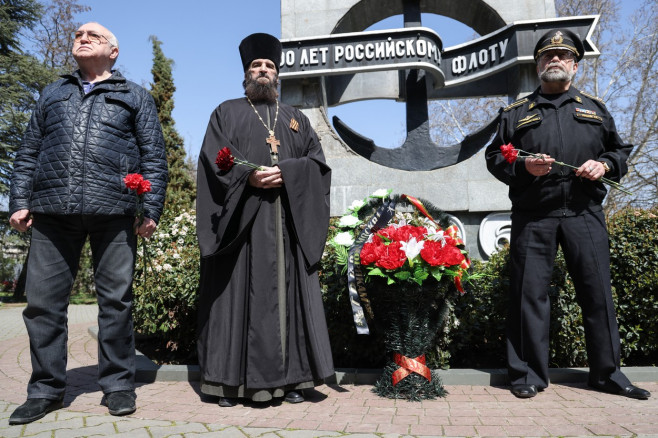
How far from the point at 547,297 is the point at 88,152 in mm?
3194

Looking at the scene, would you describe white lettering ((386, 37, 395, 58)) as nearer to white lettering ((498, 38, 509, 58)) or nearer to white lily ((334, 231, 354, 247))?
white lettering ((498, 38, 509, 58))

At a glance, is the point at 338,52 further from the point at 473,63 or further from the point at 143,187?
the point at 143,187

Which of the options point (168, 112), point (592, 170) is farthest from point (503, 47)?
point (168, 112)

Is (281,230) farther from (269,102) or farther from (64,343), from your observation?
(64,343)

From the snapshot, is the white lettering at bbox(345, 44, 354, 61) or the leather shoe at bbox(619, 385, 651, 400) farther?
the white lettering at bbox(345, 44, 354, 61)

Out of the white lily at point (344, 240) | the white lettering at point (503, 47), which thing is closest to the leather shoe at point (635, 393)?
the white lily at point (344, 240)

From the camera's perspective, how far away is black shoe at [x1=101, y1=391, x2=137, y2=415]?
9.82 ft

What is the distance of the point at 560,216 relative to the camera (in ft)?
11.6

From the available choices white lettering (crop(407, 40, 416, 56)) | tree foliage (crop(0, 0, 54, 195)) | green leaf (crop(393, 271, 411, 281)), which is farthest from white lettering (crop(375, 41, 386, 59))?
tree foliage (crop(0, 0, 54, 195))

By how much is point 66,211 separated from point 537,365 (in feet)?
10.5

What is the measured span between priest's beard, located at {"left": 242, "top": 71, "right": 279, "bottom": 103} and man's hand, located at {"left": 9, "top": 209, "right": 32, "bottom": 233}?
1652 mm

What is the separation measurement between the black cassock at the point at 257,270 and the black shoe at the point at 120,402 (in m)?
0.45

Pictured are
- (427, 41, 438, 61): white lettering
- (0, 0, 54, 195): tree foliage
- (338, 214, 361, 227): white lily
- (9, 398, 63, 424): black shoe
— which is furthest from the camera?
(0, 0, 54, 195): tree foliage

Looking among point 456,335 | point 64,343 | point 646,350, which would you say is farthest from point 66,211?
point 646,350
